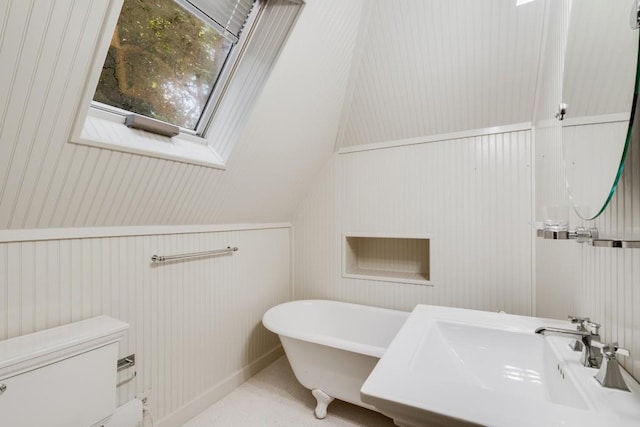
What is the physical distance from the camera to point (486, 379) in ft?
3.57

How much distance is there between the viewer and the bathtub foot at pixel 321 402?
1.88 m

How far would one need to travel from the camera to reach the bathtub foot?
1875mm

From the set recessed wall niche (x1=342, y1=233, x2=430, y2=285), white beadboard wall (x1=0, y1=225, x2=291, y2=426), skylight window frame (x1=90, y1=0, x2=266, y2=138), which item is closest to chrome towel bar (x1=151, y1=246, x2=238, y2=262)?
white beadboard wall (x1=0, y1=225, x2=291, y2=426)

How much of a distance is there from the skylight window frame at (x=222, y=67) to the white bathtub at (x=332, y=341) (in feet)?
4.48

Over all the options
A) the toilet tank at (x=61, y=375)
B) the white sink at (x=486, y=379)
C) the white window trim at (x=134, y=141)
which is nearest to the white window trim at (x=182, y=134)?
the white window trim at (x=134, y=141)

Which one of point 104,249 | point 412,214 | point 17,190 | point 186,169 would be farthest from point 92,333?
point 412,214

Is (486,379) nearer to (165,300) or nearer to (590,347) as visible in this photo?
(590,347)

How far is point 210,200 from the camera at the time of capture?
75.5 inches

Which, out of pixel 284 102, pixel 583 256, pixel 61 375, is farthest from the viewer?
pixel 284 102

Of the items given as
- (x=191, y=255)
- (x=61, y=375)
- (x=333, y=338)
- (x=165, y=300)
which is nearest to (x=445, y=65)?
(x=333, y=338)

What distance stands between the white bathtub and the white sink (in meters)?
0.50

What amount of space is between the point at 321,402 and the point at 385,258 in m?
1.37

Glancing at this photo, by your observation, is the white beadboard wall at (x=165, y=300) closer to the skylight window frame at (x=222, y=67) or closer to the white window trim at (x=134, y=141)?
the white window trim at (x=134, y=141)

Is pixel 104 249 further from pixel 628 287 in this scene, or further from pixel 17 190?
pixel 628 287
